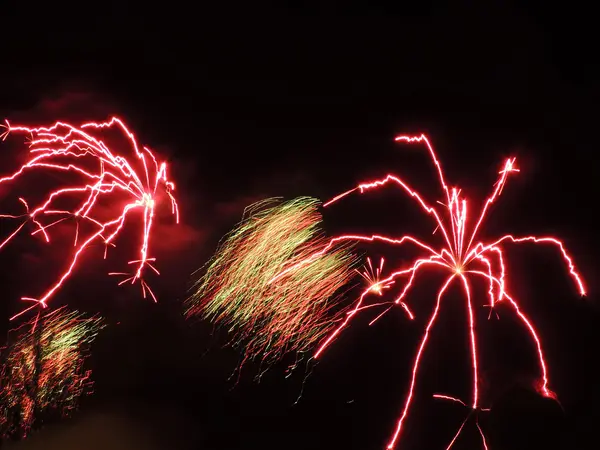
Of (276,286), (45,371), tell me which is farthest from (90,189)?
(276,286)

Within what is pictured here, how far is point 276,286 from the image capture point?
6.80m

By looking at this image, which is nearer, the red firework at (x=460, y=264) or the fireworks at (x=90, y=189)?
the red firework at (x=460, y=264)

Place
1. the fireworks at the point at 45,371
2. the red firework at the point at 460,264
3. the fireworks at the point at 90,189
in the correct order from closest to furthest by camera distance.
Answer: the red firework at the point at 460,264, the fireworks at the point at 45,371, the fireworks at the point at 90,189

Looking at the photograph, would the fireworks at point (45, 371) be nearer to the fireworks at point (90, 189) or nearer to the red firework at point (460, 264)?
the fireworks at point (90, 189)

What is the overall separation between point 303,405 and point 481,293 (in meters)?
2.37

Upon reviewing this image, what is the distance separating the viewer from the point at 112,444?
722 centimetres

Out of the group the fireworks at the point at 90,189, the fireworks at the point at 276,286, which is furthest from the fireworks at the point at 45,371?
the fireworks at the point at 276,286

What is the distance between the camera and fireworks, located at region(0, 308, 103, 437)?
7344mm

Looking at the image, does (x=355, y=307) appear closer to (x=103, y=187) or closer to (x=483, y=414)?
(x=483, y=414)

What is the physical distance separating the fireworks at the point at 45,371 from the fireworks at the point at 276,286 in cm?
165

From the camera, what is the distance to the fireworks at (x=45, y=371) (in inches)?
289

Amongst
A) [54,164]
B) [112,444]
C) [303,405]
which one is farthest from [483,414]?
[54,164]

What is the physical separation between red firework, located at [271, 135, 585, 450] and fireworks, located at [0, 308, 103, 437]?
2.79 m

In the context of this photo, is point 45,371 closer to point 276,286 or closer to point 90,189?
point 90,189
